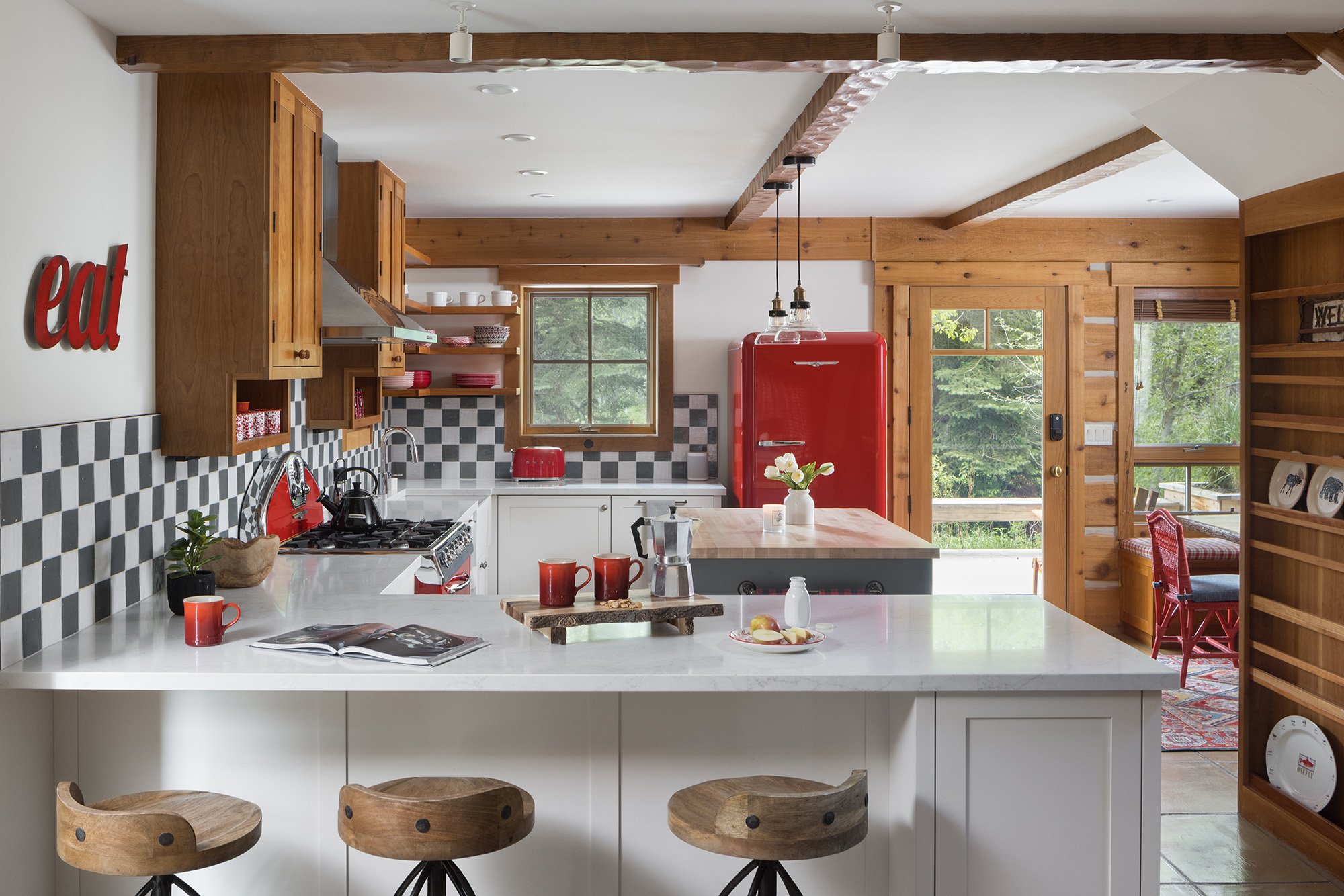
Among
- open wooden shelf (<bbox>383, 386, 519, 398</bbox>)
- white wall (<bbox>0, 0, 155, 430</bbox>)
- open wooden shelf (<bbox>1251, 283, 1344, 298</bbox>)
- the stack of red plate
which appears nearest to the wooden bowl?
white wall (<bbox>0, 0, 155, 430</bbox>)

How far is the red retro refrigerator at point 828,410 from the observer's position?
5.77 m

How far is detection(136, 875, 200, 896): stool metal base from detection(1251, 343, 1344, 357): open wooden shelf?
343cm

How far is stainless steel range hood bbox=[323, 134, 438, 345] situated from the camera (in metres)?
3.90

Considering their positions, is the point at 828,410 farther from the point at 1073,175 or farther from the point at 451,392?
the point at 451,392

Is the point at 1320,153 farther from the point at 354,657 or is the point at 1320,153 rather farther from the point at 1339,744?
the point at 354,657

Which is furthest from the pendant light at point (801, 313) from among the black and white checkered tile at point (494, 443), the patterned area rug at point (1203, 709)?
the patterned area rug at point (1203, 709)

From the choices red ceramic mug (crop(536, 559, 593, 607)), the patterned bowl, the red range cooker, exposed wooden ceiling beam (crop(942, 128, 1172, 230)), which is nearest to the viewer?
red ceramic mug (crop(536, 559, 593, 607))

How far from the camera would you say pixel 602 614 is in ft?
8.13

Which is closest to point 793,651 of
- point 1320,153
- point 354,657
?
point 354,657

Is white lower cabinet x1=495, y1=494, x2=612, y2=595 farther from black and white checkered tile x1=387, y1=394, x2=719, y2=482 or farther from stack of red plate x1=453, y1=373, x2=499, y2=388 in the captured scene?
stack of red plate x1=453, y1=373, x2=499, y2=388

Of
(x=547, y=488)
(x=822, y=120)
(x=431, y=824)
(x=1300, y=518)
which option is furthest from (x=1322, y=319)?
(x=547, y=488)

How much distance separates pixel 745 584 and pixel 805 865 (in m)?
1.65

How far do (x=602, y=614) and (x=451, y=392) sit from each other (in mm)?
4061

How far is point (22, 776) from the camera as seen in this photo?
2.36 m
